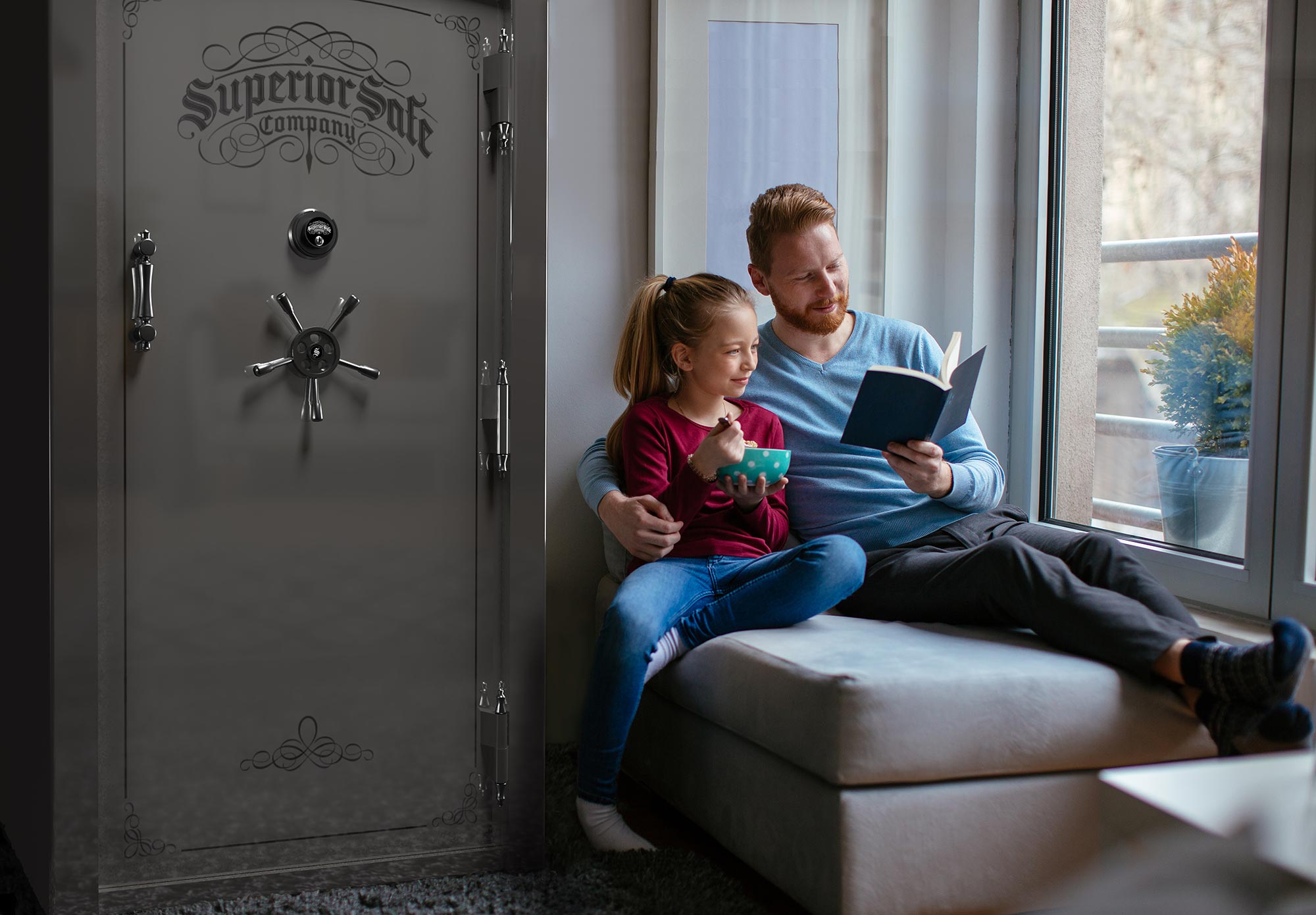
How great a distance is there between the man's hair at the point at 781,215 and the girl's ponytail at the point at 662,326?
0.21m

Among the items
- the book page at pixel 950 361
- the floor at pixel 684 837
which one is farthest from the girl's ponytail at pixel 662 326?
the floor at pixel 684 837

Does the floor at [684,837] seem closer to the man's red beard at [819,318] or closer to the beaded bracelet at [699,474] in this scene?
the beaded bracelet at [699,474]

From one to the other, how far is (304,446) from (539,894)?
823mm

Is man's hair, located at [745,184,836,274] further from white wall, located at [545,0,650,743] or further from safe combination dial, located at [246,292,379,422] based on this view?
safe combination dial, located at [246,292,379,422]

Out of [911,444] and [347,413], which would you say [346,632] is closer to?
[347,413]

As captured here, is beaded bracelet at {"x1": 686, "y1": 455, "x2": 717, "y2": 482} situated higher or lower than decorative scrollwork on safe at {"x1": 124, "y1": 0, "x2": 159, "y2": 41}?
lower

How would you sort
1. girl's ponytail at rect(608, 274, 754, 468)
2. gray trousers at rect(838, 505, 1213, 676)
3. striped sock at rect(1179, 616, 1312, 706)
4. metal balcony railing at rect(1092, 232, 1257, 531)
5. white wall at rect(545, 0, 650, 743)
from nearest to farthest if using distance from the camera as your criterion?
striped sock at rect(1179, 616, 1312, 706), gray trousers at rect(838, 505, 1213, 676), girl's ponytail at rect(608, 274, 754, 468), metal balcony railing at rect(1092, 232, 1257, 531), white wall at rect(545, 0, 650, 743)

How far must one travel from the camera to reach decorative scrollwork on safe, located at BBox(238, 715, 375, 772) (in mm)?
1791

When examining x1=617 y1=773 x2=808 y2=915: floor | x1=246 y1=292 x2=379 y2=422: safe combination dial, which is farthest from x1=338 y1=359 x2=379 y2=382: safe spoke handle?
x1=617 y1=773 x2=808 y2=915: floor

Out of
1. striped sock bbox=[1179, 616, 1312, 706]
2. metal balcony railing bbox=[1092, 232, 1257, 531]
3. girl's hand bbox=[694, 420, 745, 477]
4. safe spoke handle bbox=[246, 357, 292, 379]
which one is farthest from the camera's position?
metal balcony railing bbox=[1092, 232, 1257, 531]

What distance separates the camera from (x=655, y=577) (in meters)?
1.97

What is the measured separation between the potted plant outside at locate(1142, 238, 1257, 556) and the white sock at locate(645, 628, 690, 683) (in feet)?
3.76

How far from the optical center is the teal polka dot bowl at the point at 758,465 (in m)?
2.00

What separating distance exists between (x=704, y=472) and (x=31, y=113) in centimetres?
122
